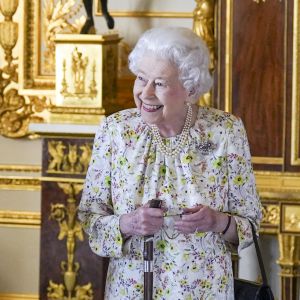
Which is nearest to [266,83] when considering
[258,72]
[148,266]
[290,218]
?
[258,72]

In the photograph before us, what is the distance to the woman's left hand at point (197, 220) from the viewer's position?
261 cm

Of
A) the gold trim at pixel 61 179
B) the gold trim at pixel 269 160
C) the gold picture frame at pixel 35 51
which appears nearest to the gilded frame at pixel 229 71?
the gold trim at pixel 269 160

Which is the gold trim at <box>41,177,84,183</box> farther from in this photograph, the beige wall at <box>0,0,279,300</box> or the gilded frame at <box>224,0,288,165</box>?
the beige wall at <box>0,0,279,300</box>

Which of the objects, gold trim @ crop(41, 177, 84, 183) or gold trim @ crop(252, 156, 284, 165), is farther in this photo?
gold trim @ crop(252, 156, 284, 165)

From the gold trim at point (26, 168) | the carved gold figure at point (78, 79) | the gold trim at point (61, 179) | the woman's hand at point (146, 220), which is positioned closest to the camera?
the woman's hand at point (146, 220)

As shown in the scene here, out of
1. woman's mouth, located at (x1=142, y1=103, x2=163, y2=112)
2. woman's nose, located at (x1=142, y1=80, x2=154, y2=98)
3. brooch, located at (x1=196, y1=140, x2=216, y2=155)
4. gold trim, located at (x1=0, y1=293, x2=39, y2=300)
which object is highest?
woman's nose, located at (x1=142, y1=80, x2=154, y2=98)

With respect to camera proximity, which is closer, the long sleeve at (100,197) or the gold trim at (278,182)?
the long sleeve at (100,197)

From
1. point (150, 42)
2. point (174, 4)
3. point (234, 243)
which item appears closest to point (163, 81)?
point (150, 42)

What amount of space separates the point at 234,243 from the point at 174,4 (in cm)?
268

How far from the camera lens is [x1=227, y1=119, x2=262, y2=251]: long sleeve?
8.99ft

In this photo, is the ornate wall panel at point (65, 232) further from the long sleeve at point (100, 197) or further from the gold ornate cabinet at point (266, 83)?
the long sleeve at point (100, 197)

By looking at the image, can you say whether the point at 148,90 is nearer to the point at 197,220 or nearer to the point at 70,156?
the point at 197,220

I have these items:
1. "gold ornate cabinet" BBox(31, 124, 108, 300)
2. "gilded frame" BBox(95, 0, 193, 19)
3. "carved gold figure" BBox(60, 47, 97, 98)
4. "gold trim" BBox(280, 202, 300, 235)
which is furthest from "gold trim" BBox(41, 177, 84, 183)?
"gilded frame" BBox(95, 0, 193, 19)

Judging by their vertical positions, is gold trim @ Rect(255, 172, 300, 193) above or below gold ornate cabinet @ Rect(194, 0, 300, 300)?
below
